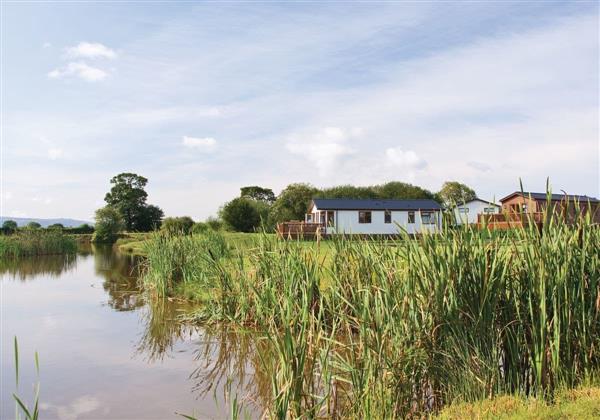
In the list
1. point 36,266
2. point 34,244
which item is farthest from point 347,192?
point 36,266

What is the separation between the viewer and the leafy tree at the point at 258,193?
3255 inches

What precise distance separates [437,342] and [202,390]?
13.3 feet

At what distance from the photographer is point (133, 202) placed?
65.5m

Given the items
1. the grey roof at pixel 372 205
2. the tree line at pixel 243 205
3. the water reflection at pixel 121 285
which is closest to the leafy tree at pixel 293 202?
the tree line at pixel 243 205

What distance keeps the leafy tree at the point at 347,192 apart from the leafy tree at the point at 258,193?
2020 centimetres

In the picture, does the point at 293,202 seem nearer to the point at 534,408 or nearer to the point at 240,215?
the point at 240,215

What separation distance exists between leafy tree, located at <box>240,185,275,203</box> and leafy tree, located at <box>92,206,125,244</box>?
3096 cm

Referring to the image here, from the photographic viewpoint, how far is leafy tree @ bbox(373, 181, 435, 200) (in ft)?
203

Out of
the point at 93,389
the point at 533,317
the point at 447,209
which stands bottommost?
the point at 93,389

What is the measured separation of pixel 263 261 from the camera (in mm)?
8703

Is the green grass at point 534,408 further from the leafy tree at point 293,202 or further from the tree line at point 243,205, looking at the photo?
the leafy tree at point 293,202

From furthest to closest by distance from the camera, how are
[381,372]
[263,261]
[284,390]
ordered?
[263,261] → [381,372] → [284,390]

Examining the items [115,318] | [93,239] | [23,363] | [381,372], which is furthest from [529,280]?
[93,239]

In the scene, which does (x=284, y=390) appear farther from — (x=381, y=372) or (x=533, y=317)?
(x=533, y=317)
